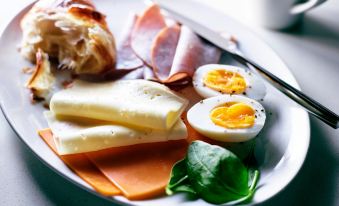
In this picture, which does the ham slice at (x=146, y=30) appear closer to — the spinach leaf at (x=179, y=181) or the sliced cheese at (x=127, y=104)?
the sliced cheese at (x=127, y=104)

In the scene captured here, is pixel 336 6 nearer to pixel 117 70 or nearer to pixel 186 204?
pixel 117 70

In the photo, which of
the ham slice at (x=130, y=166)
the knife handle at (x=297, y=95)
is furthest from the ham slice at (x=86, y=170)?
the knife handle at (x=297, y=95)

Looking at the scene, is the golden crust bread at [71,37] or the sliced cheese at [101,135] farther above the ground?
the golden crust bread at [71,37]

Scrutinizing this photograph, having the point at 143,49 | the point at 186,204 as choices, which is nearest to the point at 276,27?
the point at 143,49

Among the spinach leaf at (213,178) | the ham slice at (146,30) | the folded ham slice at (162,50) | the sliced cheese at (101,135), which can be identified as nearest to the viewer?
the spinach leaf at (213,178)

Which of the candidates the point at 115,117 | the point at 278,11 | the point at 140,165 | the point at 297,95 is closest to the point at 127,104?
the point at 115,117

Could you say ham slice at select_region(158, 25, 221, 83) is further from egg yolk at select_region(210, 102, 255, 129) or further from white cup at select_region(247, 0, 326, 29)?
white cup at select_region(247, 0, 326, 29)

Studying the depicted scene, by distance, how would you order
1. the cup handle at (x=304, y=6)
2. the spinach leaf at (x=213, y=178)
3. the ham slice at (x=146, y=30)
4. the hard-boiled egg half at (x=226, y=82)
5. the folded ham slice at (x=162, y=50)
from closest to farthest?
the spinach leaf at (x=213, y=178) < the hard-boiled egg half at (x=226, y=82) < the folded ham slice at (x=162, y=50) < the ham slice at (x=146, y=30) < the cup handle at (x=304, y=6)
